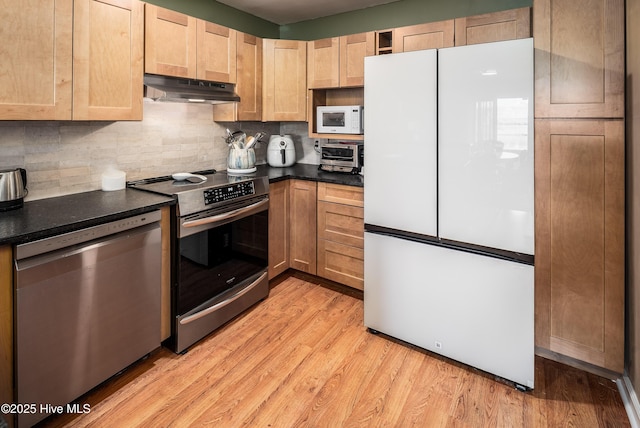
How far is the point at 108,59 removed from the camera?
210cm

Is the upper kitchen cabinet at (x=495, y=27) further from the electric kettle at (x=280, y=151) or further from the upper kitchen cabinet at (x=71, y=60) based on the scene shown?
the upper kitchen cabinet at (x=71, y=60)

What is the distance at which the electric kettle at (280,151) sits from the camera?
3.65 m

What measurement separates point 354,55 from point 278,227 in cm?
162

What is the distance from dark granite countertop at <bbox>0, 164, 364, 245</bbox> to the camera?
1558 millimetres

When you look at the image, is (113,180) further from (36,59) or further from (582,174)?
(582,174)

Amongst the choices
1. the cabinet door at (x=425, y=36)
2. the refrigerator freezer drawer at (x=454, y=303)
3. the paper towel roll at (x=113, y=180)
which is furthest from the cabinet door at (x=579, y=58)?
the paper towel roll at (x=113, y=180)

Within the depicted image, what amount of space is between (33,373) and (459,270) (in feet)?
7.08

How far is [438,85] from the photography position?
2047 mm

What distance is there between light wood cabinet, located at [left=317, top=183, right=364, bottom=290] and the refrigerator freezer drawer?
550 mm

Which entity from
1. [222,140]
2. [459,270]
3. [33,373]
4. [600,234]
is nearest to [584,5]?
[600,234]

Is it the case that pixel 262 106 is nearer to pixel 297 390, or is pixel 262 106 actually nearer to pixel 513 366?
pixel 297 390

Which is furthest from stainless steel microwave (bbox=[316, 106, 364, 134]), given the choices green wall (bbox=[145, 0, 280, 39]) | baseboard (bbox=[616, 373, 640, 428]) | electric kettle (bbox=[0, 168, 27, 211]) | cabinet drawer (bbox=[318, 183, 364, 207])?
baseboard (bbox=[616, 373, 640, 428])

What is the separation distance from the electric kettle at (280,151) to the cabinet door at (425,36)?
4.51 ft

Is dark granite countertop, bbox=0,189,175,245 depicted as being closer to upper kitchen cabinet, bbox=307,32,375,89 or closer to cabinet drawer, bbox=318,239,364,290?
cabinet drawer, bbox=318,239,364,290
